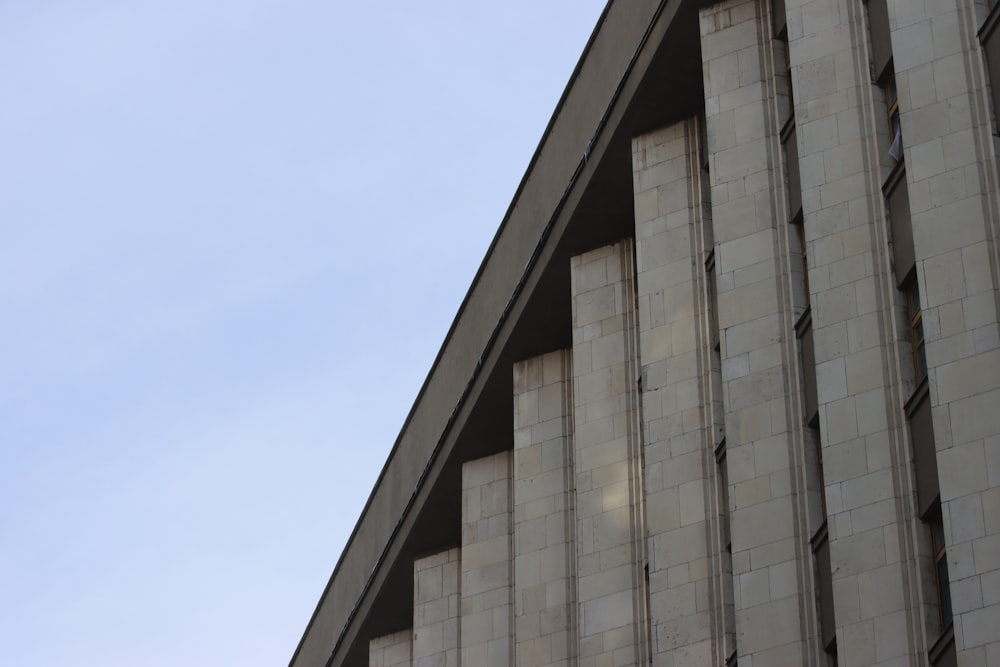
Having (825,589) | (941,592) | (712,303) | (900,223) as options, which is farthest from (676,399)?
(941,592)

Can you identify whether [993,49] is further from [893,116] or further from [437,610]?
[437,610]

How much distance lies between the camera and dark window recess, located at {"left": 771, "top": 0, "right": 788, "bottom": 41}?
33.5 meters

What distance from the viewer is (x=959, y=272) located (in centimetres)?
2625

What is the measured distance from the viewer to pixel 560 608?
37812 millimetres

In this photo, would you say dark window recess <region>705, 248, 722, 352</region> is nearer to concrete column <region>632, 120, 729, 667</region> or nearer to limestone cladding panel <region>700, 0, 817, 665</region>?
concrete column <region>632, 120, 729, 667</region>

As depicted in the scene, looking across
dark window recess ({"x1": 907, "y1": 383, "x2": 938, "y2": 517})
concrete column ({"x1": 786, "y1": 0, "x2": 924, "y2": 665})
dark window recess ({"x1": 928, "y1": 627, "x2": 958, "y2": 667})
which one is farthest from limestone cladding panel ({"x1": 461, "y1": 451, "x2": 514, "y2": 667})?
dark window recess ({"x1": 928, "y1": 627, "x2": 958, "y2": 667})

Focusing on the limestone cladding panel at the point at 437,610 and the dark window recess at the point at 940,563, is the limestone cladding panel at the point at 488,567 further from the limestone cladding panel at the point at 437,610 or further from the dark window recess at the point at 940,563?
the dark window recess at the point at 940,563

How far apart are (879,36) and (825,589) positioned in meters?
8.52

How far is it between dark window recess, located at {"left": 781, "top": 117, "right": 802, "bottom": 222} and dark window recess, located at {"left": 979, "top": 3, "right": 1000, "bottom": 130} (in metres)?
4.39

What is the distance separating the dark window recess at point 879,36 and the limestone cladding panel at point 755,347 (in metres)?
2.84

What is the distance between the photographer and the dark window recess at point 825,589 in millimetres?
27891

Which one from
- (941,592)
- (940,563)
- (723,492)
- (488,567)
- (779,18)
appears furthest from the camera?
(488,567)

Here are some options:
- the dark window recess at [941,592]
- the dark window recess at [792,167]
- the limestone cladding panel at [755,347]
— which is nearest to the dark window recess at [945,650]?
the dark window recess at [941,592]

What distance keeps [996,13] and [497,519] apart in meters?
18.2
